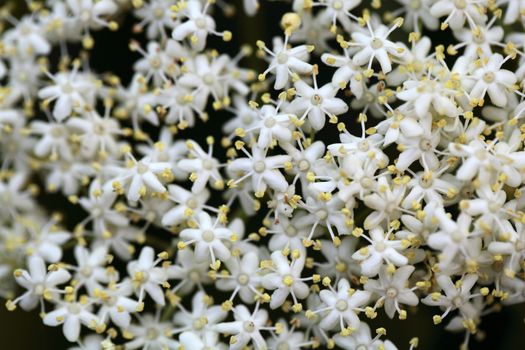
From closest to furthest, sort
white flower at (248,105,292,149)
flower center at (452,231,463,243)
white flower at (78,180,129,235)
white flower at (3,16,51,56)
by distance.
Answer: flower center at (452,231,463,243) < white flower at (248,105,292,149) < white flower at (78,180,129,235) < white flower at (3,16,51,56)

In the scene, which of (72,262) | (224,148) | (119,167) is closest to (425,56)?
(224,148)

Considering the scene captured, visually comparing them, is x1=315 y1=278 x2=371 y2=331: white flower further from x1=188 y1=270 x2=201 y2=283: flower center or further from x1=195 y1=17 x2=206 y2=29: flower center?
x1=195 y1=17 x2=206 y2=29: flower center

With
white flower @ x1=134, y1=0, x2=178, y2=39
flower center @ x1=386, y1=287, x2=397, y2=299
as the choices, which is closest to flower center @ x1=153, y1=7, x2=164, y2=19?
white flower @ x1=134, y1=0, x2=178, y2=39

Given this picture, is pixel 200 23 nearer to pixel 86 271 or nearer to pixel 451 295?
pixel 86 271

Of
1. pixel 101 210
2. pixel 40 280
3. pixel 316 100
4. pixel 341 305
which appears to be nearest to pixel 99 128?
pixel 101 210

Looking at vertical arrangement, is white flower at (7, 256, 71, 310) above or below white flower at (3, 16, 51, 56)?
below

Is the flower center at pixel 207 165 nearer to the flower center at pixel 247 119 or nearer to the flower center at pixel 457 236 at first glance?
the flower center at pixel 247 119

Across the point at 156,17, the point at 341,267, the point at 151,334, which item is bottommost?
the point at 151,334
